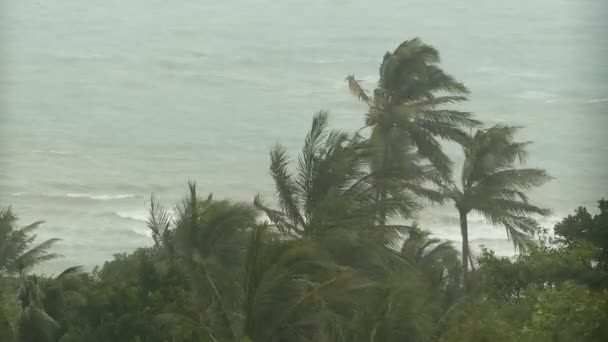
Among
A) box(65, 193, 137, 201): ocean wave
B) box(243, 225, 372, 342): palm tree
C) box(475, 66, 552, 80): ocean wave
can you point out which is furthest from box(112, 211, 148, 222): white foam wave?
box(243, 225, 372, 342): palm tree

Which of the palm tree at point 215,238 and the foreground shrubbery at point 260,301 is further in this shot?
the palm tree at point 215,238

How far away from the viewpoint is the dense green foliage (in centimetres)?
1098

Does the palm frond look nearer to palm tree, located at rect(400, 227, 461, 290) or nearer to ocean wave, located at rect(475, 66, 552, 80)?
palm tree, located at rect(400, 227, 461, 290)

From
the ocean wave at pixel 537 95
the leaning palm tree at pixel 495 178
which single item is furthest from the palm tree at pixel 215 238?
the ocean wave at pixel 537 95

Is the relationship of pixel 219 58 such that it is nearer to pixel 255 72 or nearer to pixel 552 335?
pixel 255 72

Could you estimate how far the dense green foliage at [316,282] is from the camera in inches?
432

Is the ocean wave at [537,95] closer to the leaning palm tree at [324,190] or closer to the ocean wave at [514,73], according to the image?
the ocean wave at [514,73]

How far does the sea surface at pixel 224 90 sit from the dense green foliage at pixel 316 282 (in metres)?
25.5

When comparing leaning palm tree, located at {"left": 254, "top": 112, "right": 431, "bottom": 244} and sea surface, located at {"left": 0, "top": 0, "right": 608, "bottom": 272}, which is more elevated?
sea surface, located at {"left": 0, "top": 0, "right": 608, "bottom": 272}

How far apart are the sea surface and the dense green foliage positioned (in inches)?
1003

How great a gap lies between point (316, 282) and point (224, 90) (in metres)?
60.4

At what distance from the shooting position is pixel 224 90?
7212 cm

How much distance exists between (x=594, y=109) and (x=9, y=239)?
163ft

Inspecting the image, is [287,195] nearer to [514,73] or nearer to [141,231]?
[141,231]
